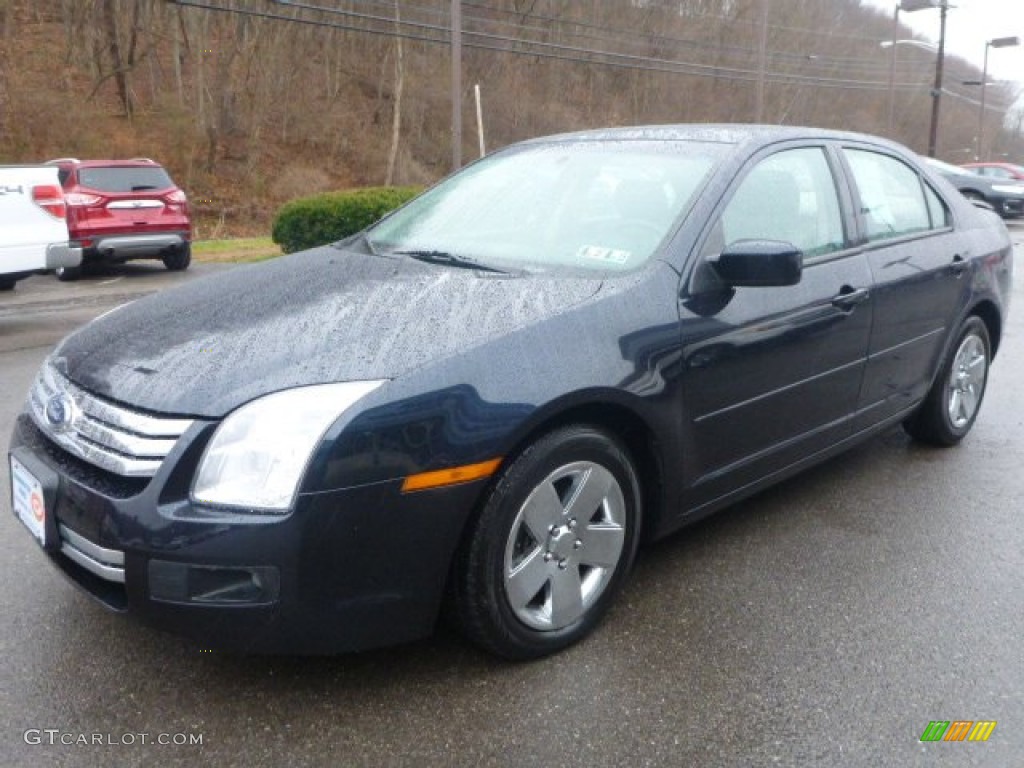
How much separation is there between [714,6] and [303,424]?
5184 cm

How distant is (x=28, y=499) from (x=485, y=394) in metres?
1.32

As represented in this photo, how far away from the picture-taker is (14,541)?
348 cm

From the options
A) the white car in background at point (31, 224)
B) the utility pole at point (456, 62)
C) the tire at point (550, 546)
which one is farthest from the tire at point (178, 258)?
the tire at point (550, 546)

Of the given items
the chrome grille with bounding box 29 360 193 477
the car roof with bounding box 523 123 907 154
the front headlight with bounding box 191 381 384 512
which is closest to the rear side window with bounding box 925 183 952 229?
the car roof with bounding box 523 123 907 154

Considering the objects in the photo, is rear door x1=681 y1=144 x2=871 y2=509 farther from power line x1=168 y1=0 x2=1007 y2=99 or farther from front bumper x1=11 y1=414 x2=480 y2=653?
power line x1=168 y1=0 x2=1007 y2=99

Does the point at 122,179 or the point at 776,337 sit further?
the point at 122,179

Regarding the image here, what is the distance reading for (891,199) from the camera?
417cm

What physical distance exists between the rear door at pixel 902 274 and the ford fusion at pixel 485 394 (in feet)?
0.08

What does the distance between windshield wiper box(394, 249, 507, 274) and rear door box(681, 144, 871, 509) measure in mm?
686

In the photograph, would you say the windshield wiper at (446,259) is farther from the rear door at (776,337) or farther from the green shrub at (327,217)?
the green shrub at (327,217)

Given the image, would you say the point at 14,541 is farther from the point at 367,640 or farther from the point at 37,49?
the point at 37,49

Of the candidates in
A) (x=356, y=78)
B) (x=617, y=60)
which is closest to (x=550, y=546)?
(x=356, y=78)

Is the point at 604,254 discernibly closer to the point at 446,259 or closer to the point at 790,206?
the point at 446,259

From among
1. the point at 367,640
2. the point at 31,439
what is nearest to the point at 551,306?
the point at 367,640
